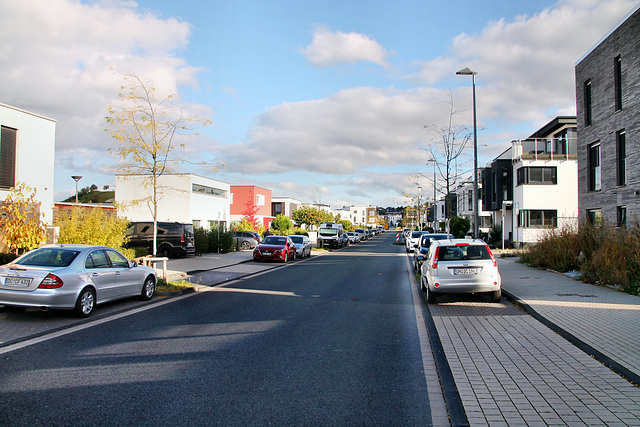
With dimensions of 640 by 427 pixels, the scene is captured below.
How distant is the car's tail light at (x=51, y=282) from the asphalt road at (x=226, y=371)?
0.94 m

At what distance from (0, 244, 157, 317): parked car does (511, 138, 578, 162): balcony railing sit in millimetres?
30248

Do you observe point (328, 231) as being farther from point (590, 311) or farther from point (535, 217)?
point (590, 311)

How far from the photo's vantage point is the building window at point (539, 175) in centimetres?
3266

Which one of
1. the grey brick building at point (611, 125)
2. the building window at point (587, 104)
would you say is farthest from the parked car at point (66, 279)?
the building window at point (587, 104)

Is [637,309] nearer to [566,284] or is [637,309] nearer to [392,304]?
[566,284]

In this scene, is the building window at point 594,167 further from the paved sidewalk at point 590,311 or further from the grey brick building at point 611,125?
the paved sidewalk at point 590,311

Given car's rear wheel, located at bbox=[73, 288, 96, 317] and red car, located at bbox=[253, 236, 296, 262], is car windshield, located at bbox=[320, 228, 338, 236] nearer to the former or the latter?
red car, located at bbox=[253, 236, 296, 262]

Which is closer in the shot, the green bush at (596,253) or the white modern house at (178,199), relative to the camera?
the green bush at (596,253)

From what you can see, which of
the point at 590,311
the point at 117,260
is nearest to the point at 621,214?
the point at 590,311

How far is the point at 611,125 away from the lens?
64.4 ft

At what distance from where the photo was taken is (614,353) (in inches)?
247

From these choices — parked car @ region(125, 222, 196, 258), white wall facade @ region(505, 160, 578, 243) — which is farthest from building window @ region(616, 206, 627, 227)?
parked car @ region(125, 222, 196, 258)

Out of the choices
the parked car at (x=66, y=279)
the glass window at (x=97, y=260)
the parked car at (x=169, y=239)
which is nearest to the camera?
the parked car at (x=66, y=279)

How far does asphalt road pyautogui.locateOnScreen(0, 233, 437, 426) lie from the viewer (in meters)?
4.41
